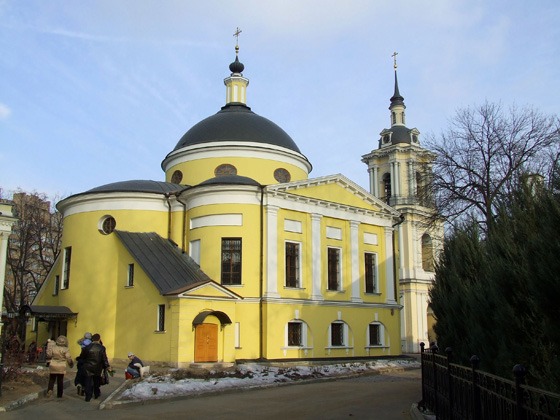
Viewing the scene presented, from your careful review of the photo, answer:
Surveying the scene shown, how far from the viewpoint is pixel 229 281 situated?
25.0 meters

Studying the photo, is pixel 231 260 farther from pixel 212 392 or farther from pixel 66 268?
pixel 212 392

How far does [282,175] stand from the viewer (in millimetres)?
30922

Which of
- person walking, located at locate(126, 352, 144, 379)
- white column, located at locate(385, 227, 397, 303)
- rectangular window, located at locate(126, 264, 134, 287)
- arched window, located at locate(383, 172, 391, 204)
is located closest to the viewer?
person walking, located at locate(126, 352, 144, 379)

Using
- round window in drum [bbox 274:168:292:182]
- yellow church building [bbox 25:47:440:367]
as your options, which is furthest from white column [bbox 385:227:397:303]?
round window in drum [bbox 274:168:292:182]

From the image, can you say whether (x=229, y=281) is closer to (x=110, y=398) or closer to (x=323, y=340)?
(x=323, y=340)

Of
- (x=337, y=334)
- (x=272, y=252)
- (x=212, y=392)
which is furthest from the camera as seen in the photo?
(x=337, y=334)

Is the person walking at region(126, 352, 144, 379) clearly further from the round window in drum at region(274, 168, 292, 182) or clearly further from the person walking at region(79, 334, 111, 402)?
the round window in drum at region(274, 168, 292, 182)

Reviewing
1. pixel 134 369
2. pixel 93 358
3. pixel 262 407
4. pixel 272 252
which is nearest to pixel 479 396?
pixel 262 407

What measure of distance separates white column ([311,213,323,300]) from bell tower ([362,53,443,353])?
16.1 metres

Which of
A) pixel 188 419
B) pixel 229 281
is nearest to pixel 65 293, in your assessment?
pixel 229 281

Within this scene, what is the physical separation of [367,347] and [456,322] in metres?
15.3

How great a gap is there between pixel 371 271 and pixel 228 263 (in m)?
8.61

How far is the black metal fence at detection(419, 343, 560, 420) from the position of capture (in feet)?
17.1

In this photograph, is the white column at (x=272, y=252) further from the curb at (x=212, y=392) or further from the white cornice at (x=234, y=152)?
the white cornice at (x=234, y=152)
